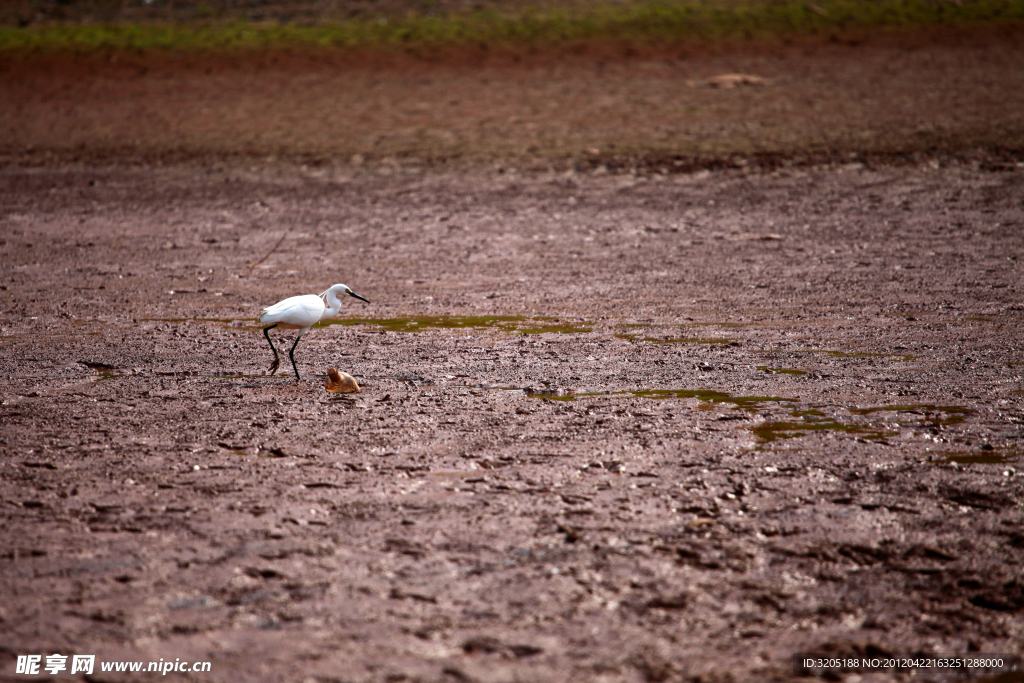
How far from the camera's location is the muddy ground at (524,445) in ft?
10.6

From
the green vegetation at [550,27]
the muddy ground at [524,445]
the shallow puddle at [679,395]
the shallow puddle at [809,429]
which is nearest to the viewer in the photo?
the muddy ground at [524,445]

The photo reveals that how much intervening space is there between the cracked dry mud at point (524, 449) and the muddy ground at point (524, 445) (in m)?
0.02

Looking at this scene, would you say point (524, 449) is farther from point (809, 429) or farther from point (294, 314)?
point (294, 314)

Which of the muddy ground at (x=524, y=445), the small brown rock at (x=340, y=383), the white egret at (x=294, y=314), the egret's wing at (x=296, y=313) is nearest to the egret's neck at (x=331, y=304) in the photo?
the white egret at (x=294, y=314)

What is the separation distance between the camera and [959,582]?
346 cm

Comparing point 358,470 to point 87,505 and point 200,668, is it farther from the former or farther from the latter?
point 200,668

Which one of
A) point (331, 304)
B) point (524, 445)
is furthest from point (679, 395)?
point (331, 304)

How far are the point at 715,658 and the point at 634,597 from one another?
0.39m

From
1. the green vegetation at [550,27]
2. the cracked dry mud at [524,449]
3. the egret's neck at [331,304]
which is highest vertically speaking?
the green vegetation at [550,27]

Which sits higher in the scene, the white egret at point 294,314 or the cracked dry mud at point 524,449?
the white egret at point 294,314

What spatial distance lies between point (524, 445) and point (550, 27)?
38.9ft

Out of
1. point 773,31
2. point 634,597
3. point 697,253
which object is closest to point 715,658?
point 634,597

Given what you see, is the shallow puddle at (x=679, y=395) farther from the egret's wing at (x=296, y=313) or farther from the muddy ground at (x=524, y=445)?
the egret's wing at (x=296, y=313)

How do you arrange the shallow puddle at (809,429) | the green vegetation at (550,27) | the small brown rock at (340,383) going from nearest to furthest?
the shallow puddle at (809,429), the small brown rock at (340,383), the green vegetation at (550,27)
